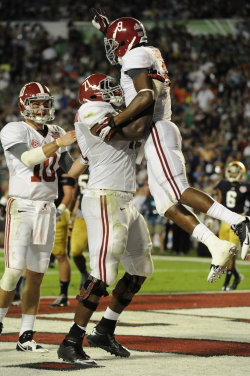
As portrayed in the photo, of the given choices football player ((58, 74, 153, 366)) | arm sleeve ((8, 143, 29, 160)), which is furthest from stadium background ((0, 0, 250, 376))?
arm sleeve ((8, 143, 29, 160))

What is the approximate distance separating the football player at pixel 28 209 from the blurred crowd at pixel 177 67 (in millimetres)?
Result: 10812

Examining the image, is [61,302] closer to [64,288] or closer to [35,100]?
[64,288]

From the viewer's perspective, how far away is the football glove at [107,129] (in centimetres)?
483

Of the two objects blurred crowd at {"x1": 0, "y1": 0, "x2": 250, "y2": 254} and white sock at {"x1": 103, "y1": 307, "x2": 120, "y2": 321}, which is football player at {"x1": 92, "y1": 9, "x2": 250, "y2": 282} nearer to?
white sock at {"x1": 103, "y1": 307, "x2": 120, "y2": 321}

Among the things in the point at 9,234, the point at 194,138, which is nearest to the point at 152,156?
the point at 9,234

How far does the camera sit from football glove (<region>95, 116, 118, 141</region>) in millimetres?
4834

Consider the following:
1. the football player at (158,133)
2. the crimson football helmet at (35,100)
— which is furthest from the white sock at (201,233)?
the crimson football helmet at (35,100)

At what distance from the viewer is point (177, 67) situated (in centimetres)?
2075

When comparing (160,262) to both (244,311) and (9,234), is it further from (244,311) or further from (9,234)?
(9,234)

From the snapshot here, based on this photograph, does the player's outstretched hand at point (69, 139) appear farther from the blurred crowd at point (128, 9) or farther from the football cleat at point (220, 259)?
the blurred crowd at point (128, 9)

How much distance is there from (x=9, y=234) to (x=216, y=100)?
1441 cm

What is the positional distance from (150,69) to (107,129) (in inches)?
19.5

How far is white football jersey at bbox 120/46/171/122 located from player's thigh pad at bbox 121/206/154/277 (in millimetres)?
668

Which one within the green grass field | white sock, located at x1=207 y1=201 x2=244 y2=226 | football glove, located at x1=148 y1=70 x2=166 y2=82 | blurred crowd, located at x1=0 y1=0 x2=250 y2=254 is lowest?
the green grass field
